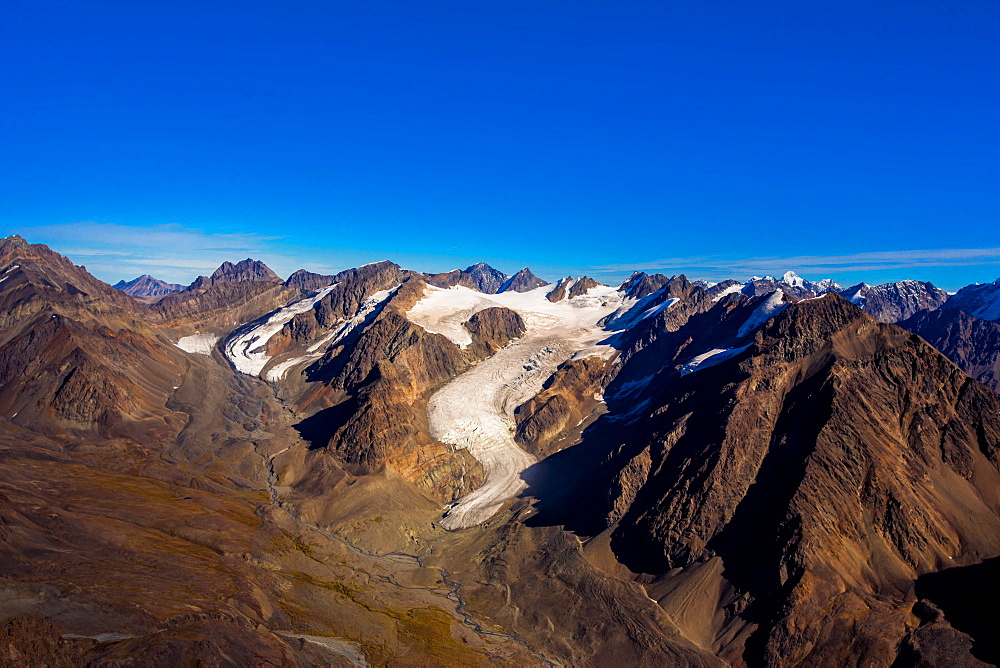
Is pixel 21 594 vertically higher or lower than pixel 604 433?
lower

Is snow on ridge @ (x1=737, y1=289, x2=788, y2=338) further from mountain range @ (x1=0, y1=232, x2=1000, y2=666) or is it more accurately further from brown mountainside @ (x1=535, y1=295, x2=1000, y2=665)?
brown mountainside @ (x1=535, y1=295, x2=1000, y2=665)

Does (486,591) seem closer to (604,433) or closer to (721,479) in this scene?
(721,479)

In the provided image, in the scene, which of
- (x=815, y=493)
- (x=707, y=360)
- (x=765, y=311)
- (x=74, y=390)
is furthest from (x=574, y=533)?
(x=74, y=390)

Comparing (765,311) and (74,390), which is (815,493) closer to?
(765,311)

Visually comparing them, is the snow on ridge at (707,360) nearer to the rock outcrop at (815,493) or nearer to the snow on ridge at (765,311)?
the rock outcrop at (815,493)

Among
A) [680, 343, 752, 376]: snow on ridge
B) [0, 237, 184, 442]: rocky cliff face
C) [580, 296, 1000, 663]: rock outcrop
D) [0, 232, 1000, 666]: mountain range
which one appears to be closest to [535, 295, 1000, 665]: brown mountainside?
[580, 296, 1000, 663]: rock outcrop

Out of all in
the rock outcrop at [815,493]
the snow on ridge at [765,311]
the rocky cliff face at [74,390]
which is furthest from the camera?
the snow on ridge at [765,311]

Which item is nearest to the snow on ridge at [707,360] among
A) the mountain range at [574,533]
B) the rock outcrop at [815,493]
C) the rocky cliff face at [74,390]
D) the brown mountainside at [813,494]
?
the mountain range at [574,533]

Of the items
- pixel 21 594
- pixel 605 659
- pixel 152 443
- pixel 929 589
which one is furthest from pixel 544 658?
pixel 152 443
